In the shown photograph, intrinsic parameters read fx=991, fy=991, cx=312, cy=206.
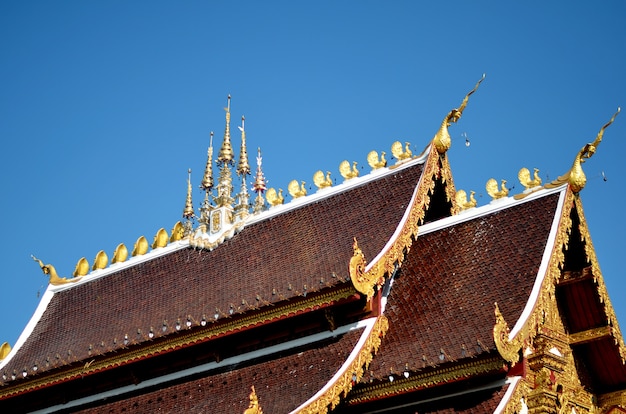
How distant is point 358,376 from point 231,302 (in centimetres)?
352

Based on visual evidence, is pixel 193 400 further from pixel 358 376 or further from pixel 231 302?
pixel 358 376

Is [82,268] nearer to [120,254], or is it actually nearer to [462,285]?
[120,254]

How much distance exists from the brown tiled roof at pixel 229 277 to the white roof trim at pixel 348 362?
84cm

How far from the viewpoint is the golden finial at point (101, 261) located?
22.5m

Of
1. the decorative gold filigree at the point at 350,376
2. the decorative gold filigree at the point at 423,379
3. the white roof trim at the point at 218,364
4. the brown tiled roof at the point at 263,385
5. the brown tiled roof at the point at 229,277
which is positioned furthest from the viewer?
the brown tiled roof at the point at 229,277

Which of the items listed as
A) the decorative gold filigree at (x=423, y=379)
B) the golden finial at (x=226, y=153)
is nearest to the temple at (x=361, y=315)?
the decorative gold filigree at (x=423, y=379)

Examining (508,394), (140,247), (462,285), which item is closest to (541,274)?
(462,285)

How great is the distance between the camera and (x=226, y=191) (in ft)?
72.1

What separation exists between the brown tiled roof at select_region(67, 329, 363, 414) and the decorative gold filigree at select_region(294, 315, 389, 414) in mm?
223

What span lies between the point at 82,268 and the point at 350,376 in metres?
9.88

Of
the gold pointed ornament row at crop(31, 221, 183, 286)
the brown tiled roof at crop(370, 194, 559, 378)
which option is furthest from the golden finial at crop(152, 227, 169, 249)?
the brown tiled roof at crop(370, 194, 559, 378)

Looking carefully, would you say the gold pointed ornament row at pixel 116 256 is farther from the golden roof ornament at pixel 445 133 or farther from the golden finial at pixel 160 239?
the golden roof ornament at pixel 445 133

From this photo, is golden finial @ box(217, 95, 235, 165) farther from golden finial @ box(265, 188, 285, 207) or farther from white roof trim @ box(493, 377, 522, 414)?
white roof trim @ box(493, 377, 522, 414)

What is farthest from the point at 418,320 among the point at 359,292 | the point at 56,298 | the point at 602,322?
the point at 56,298
